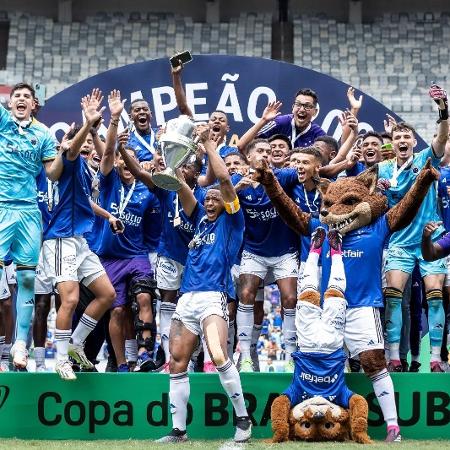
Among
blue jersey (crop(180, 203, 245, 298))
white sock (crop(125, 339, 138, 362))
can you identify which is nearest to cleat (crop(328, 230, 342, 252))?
blue jersey (crop(180, 203, 245, 298))

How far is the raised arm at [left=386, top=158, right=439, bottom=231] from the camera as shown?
7508 millimetres

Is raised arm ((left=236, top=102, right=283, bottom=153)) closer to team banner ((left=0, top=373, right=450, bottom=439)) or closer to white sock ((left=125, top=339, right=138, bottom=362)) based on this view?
white sock ((left=125, top=339, right=138, bottom=362))

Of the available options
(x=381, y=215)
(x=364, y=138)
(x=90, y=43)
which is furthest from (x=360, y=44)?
(x=381, y=215)

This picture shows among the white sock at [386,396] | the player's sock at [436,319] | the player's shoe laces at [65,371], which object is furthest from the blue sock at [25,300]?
the player's sock at [436,319]

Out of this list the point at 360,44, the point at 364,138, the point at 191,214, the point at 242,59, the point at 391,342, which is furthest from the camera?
the point at 360,44

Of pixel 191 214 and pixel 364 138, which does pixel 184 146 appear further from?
pixel 364 138

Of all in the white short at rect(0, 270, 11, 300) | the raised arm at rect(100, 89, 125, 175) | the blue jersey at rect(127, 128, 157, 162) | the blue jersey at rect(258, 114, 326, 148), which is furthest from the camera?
the blue jersey at rect(127, 128, 157, 162)

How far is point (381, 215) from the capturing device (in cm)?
786

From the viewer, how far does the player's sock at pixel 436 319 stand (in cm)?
874

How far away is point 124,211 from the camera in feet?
30.6

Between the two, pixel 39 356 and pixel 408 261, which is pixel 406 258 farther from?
pixel 39 356

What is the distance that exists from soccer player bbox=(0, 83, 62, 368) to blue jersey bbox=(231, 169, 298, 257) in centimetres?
147

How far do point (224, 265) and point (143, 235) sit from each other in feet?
6.50

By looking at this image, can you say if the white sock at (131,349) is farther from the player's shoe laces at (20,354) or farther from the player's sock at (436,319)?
the player's sock at (436,319)
